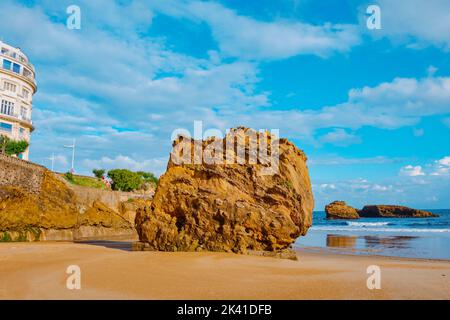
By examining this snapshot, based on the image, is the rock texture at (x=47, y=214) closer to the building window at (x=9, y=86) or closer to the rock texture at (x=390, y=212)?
the building window at (x=9, y=86)

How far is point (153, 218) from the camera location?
43.9ft

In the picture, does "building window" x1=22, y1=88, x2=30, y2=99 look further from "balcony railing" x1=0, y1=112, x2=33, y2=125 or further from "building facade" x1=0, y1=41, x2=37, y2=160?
"balcony railing" x1=0, y1=112, x2=33, y2=125

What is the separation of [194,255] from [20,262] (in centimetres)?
512

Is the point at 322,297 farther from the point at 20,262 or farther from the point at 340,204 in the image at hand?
the point at 340,204

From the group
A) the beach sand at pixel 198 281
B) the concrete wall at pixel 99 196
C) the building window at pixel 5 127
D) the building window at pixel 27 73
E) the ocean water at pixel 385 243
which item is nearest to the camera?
the beach sand at pixel 198 281

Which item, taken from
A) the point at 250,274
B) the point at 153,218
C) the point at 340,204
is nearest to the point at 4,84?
the point at 153,218

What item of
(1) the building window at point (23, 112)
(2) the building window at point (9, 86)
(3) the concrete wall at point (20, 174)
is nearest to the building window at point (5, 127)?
(1) the building window at point (23, 112)

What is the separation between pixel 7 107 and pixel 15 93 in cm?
219

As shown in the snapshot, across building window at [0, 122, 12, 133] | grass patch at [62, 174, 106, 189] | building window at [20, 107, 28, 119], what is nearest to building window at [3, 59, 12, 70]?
building window at [20, 107, 28, 119]

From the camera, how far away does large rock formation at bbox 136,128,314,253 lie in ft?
41.2

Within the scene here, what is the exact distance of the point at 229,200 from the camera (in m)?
12.8

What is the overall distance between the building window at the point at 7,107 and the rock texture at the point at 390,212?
10485cm

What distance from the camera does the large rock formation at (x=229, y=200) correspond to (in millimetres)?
12547

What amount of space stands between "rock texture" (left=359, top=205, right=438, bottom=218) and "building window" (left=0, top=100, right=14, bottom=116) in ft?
344
